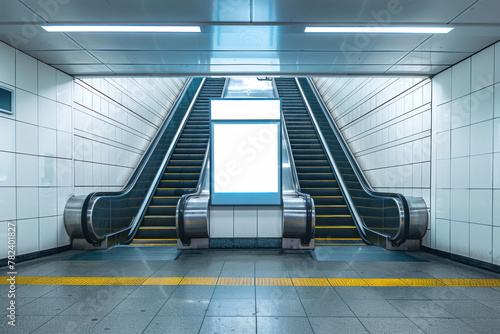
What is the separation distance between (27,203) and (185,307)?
3304mm

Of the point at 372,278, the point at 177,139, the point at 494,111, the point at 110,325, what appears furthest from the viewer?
the point at 177,139

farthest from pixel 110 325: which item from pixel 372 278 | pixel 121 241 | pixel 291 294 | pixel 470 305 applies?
pixel 121 241

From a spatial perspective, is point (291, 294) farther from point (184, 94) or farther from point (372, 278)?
point (184, 94)

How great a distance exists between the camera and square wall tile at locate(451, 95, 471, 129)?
5.11m

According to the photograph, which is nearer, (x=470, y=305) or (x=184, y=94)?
(x=470, y=305)

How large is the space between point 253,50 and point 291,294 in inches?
131

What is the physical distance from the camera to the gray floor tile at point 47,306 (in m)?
3.13

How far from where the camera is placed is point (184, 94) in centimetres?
1118

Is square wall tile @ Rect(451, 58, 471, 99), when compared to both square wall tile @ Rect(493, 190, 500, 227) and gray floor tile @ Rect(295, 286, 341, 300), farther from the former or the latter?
gray floor tile @ Rect(295, 286, 341, 300)

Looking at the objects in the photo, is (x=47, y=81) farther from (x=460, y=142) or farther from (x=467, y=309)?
(x=460, y=142)

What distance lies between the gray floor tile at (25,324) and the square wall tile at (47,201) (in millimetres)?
2728

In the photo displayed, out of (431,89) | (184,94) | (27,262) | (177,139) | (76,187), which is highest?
(184,94)

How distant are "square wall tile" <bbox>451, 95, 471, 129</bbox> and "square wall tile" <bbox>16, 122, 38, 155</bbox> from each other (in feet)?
20.7

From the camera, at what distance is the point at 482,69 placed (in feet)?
15.9
